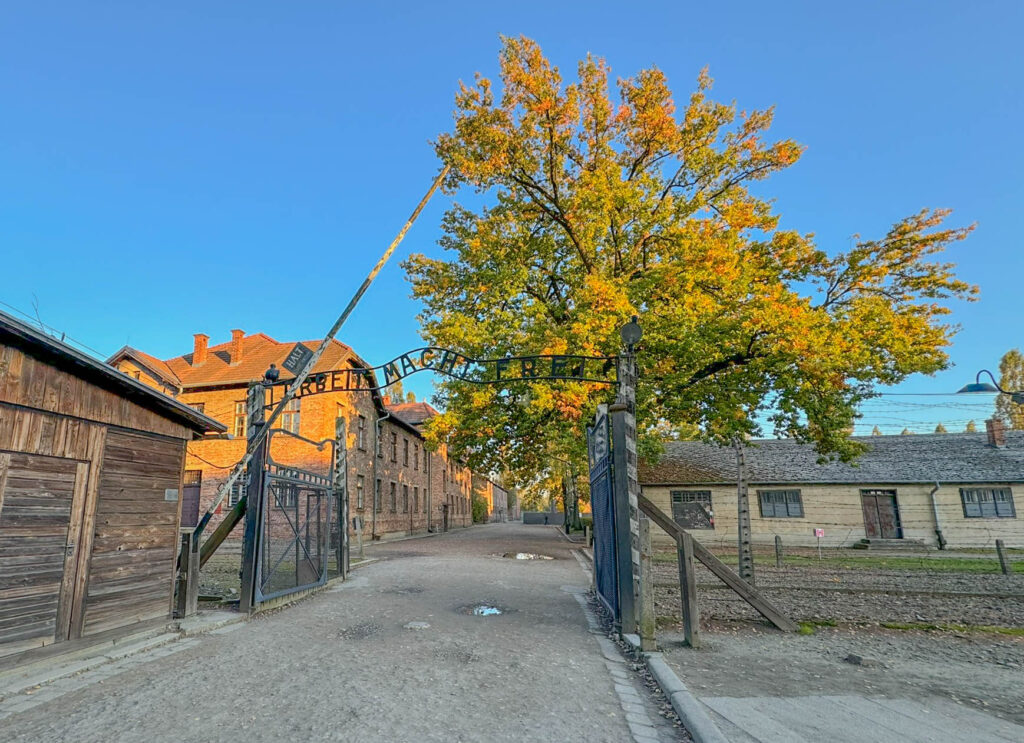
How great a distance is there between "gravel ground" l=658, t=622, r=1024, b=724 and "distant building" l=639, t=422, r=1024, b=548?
17.0 m

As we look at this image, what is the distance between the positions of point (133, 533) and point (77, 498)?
3.19 ft

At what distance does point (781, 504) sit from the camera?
24859 millimetres

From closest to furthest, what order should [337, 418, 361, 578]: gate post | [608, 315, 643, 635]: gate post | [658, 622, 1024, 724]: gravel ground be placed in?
[658, 622, 1024, 724]: gravel ground
[608, 315, 643, 635]: gate post
[337, 418, 361, 578]: gate post

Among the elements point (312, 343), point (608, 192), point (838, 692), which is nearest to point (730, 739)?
point (838, 692)

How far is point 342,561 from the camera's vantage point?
40.9 feet

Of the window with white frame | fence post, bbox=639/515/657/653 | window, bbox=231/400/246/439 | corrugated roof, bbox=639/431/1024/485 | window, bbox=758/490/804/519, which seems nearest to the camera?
fence post, bbox=639/515/657/653

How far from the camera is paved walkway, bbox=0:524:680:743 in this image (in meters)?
4.02

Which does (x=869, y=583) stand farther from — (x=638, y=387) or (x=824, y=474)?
(x=824, y=474)

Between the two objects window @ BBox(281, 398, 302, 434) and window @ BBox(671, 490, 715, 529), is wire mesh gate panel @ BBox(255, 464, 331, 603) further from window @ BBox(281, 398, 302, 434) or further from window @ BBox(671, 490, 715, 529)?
window @ BBox(671, 490, 715, 529)

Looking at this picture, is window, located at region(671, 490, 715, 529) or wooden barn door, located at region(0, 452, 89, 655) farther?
window, located at region(671, 490, 715, 529)

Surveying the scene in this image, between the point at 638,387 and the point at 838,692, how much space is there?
985 cm

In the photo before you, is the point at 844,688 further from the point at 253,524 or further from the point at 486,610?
the point at 253,524

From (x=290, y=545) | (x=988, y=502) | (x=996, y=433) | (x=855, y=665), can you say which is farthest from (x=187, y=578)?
(x=996, y=433)

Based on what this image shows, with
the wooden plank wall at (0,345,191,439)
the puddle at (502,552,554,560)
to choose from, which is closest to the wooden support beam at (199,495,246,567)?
the wooden plank wall at (0,345,191,439)
